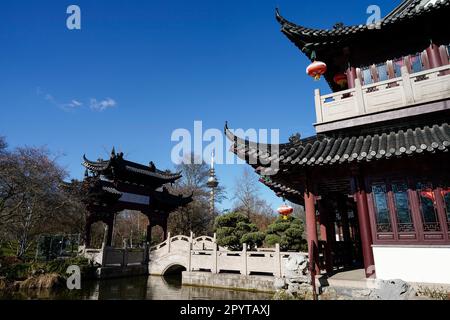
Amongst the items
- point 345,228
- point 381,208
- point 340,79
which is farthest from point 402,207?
point 345,228

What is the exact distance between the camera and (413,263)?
5344 millimetres

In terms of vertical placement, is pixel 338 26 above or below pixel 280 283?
above

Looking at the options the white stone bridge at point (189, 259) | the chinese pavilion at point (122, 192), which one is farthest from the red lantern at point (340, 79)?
the chinese pavilion at point (122, 192)

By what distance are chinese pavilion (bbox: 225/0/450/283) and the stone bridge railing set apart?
22.0 ft

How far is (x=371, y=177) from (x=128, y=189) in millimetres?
19102

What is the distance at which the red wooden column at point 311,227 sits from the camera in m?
6.11

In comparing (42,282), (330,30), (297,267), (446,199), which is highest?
(330,30)

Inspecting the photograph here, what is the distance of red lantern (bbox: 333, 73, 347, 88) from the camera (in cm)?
820

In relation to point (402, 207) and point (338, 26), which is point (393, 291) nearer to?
point (402, 207)

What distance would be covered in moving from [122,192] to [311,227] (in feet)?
58.4

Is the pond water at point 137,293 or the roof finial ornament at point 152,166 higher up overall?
the roof finial ornament at point 152,166

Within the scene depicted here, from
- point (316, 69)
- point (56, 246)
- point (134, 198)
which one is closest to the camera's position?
point (316, 69)

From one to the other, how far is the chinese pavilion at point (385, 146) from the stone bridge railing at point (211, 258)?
6.70 m

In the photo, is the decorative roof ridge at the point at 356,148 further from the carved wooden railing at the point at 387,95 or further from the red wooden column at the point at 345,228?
the red wooden column at the point at 345,228
